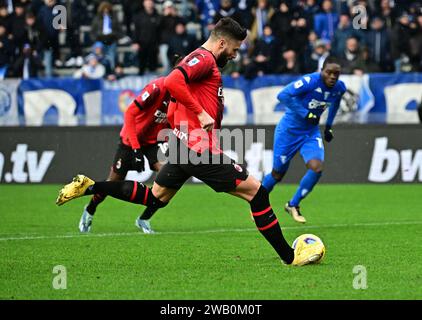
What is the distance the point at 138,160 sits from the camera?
1265 cm

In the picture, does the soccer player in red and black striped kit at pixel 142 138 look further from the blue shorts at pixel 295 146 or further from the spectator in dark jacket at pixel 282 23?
the spectator in dark jacket at pixel 282 23

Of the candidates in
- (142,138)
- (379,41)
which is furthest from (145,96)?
(379,41)

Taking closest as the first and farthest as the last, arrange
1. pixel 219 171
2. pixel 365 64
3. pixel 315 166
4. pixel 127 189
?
pixel 219 171 < pixel 127 189 < pixel 315 166 < pixel 365 64

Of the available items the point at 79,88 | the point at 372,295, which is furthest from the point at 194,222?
the point at 79,88

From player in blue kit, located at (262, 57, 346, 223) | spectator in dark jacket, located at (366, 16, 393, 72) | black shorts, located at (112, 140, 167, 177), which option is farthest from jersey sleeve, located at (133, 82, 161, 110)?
spectator in dark jacket, located at (366, 16, 393, 72)

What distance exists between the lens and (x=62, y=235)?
12211mm

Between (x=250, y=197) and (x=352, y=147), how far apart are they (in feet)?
35.5

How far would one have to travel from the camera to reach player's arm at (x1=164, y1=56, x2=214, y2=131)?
337 inches

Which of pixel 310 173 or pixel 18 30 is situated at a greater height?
pixel 18 30

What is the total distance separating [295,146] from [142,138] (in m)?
2.56

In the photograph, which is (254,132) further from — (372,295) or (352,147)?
(372,295)

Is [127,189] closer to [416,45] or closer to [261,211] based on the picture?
[261,211]

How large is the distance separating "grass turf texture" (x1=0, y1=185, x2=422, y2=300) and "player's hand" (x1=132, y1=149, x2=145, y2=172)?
85cm

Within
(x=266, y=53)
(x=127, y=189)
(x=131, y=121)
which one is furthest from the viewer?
(x=266, y=53)
